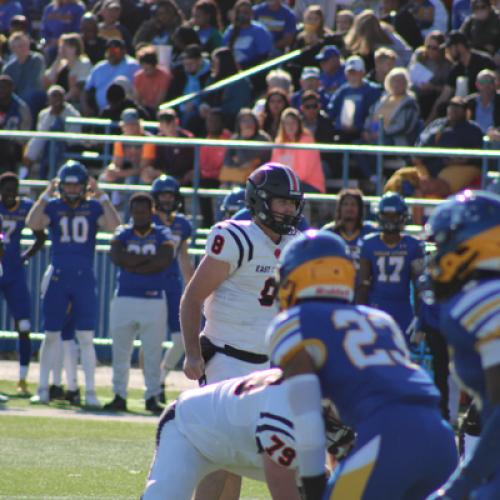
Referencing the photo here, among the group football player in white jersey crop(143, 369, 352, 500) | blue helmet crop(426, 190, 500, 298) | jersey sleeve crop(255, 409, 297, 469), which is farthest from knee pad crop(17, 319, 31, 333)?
blue helmet crop(426, 190, 500, 298)

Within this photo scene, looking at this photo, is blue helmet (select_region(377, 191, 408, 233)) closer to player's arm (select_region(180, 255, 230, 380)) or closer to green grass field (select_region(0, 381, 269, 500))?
green grass field (select_region(0, 381, 269, 500))

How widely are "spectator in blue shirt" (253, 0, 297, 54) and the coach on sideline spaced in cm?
574

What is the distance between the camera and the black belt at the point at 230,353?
23.8ft

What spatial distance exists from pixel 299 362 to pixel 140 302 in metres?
8.24

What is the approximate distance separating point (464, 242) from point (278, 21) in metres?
13.9

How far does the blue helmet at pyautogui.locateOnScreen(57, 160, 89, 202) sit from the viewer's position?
1295 cm

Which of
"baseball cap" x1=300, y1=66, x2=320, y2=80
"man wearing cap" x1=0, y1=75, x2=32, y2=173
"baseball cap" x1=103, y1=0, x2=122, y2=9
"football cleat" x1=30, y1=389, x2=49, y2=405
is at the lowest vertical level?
"football cleat" x1=30, y1=389, x2=49, y2=405

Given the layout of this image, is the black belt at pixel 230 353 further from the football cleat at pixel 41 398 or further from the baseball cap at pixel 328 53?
the baseball cap at pixel 328 53

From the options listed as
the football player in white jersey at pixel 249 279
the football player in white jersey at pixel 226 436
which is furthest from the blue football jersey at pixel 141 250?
the football player in white jersey at pixel 226 436

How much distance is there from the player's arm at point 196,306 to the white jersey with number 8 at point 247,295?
0.34 ft

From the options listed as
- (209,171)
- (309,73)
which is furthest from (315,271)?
(309,73)

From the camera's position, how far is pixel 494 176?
13.6 meters

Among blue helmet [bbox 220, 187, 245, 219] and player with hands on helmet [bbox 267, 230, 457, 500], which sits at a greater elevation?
player with hands on helmet [bbox 267, 230, 457, 500]

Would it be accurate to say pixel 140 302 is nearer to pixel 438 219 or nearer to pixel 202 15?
pixel 202 15
